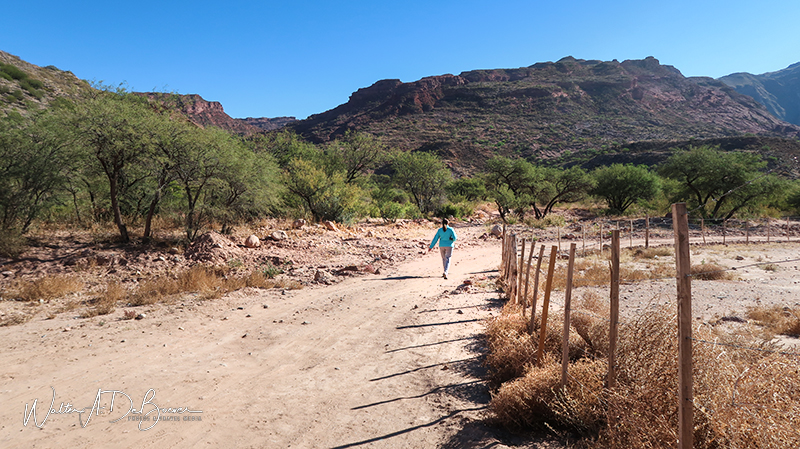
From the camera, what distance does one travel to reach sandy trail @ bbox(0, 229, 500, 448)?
3.88 meters

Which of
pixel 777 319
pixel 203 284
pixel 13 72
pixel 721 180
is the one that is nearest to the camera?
pixel 777 319

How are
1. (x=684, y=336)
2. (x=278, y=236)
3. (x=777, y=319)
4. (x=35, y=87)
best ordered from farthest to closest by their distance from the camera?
(x=35, y=87)
(x=278, y=236)
(x=777, y=319)
(x=684, y=336)

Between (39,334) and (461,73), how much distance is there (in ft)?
571

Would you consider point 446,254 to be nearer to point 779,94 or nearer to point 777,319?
point 777,319

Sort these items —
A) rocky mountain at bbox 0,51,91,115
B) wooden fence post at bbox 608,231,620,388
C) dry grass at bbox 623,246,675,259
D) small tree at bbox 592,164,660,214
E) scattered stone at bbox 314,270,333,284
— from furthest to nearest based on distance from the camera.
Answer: small tree at bbox 592,164,660,214
rocky mountain at bbox 0,51,91,115
dry grass at bbox 623,246,675,259
scattered stone at bbox 314,270,333,284
wooden fence post at bbox 608,231,620,388

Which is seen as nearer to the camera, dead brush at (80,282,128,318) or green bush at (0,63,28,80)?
dead brush at (80,282,128,318)

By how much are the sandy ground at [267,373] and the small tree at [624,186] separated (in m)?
31.3

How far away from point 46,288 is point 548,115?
10288cm

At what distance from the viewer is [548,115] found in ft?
313

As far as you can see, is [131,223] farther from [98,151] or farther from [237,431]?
[237,431]

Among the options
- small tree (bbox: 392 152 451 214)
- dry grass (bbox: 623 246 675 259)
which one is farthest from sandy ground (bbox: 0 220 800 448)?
small tree (bbox: 392 152 451 214)

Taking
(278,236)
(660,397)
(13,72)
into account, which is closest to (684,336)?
(660,397)

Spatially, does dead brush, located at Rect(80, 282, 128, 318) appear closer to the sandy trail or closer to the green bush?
the sandy trail

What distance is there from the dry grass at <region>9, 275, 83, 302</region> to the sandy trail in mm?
1738
